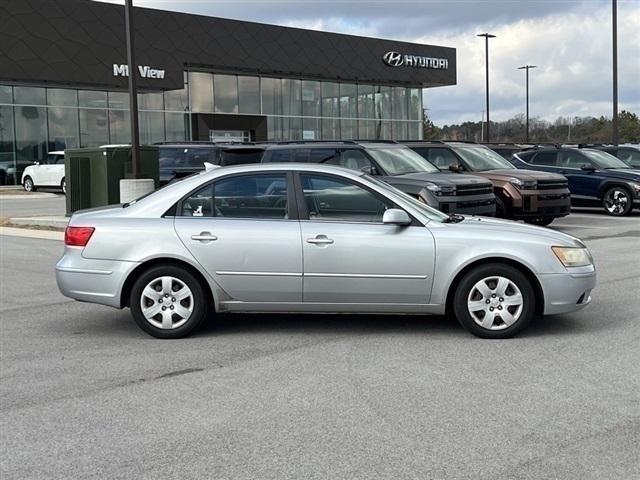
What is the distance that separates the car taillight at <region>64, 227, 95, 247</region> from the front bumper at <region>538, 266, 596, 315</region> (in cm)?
417

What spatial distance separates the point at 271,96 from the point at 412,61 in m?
11.8

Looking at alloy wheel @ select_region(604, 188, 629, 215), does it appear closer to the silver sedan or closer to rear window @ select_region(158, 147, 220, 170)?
rear window @ select_region(158, 147, 220, 170)

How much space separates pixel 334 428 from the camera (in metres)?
4.55

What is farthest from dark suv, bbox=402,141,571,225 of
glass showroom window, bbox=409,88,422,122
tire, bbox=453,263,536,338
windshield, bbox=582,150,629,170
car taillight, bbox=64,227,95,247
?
glass showroom window, bbox=409,88,422,122

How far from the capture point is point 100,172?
59.3ft

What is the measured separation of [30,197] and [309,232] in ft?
82.7

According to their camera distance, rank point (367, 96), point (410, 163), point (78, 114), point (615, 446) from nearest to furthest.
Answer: point (615, 446) < point (410, 163) < point (78, 114) < point (367, 96)

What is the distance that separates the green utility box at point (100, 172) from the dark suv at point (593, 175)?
10.2 metres

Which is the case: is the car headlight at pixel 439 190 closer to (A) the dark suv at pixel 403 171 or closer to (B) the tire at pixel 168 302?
(A) the dark suv at pixel 403 171

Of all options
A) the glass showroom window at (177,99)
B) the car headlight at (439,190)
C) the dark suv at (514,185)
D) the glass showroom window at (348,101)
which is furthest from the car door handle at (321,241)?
the glass showroom window at (348,101)

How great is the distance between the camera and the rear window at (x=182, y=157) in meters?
18.0

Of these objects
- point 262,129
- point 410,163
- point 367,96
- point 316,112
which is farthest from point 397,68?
point 410,163

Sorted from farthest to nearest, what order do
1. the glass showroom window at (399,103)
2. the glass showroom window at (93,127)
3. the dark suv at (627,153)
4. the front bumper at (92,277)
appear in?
the glass showroom window at (399,103)
the glass showroom window at (93,127)
the dark suv at (627,153)
the front bumper at (92,277)

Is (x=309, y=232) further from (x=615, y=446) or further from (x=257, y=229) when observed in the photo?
(x=615, y=446)
